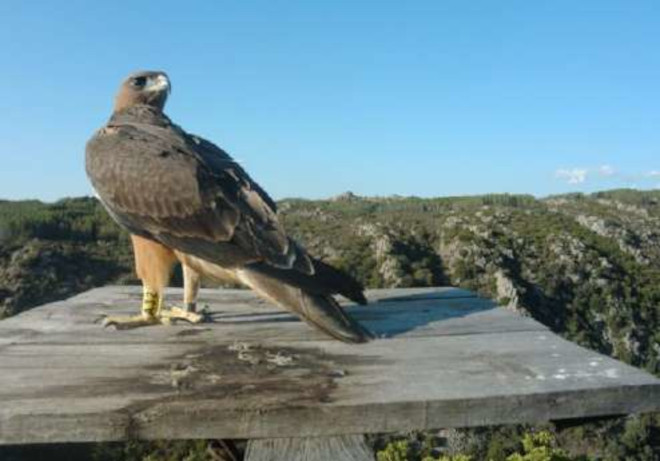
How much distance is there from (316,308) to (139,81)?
2.36 meters

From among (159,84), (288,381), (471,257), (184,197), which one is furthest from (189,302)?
(471,257)

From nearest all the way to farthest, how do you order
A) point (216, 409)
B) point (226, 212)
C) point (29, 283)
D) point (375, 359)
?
point (216, 409)
point (375, 359)
point (226, 212)
point (29, 283)

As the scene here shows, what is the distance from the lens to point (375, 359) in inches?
103

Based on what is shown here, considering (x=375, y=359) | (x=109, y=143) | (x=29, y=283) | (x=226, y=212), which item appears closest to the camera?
(x=375, y=359)

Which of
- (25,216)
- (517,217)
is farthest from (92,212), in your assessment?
(517,217)

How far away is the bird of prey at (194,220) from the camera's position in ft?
10.4

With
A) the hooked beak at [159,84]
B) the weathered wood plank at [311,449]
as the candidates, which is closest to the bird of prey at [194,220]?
the hooked beak at [159,84]

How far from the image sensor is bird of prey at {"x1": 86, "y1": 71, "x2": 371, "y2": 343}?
10.4 feet

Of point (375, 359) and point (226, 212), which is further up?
point (226, 212)

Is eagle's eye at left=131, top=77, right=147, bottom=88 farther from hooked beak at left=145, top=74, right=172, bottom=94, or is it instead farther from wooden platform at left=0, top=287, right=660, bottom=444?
wooden platform at left=0, top=287, right=660, bottom=444

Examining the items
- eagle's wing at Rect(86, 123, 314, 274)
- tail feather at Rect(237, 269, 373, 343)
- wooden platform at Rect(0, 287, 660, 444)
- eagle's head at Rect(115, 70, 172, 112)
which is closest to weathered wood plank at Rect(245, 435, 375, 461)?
wooden platform at Rect(0, 287, 660, 444)

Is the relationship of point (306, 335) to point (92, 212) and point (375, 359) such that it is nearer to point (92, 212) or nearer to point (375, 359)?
point (375, 359)

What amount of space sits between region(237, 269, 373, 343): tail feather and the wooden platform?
0.07 metres

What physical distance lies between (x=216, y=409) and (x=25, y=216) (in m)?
33.3
